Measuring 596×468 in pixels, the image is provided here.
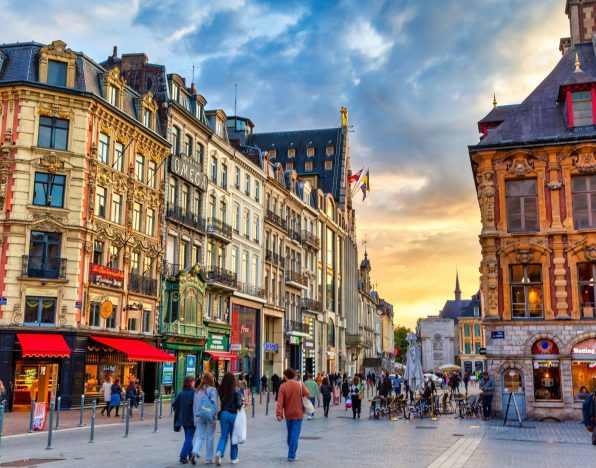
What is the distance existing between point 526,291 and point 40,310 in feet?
70.0

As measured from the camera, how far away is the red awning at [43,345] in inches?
1163

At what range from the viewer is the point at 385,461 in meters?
14.2

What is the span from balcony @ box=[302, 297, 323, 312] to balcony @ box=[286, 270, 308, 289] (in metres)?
1.42

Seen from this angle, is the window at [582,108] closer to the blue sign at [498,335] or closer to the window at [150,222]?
the blue sign at [498,335]

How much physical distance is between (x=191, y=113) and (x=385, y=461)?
1276 inches

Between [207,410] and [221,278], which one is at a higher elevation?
[221,278]

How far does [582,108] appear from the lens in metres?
30.0

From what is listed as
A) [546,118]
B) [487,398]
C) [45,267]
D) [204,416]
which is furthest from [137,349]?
Answer: [546,118]

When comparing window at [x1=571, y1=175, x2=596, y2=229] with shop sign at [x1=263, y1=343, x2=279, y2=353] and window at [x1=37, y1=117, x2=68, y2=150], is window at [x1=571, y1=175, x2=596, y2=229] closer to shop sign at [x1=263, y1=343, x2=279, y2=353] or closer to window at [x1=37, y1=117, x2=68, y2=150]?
window at [x1=37, y1=117, x2=68, y2=150]

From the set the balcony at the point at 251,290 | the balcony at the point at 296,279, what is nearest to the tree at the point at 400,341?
the balcony at the point at 296,279

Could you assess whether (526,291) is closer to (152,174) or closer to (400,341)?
(152,174)

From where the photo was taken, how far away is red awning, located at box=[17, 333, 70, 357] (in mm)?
29531

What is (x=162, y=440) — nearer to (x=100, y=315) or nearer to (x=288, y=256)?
(x=100, y=315)

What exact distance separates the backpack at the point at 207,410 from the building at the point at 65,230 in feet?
61.8
